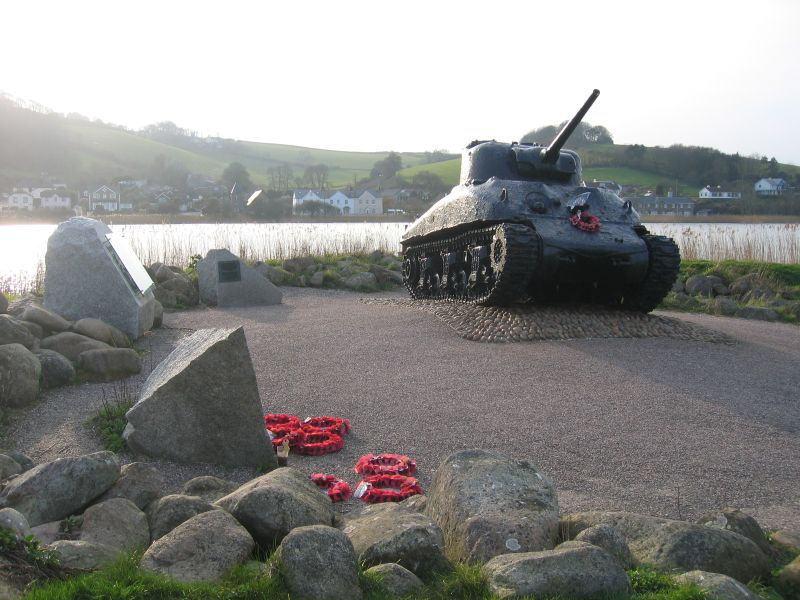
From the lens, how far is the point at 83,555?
3.69 m

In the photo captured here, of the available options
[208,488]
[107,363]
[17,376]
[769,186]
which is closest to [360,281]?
[107,363]

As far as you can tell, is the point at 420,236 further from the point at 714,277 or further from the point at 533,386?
the point at 533,386

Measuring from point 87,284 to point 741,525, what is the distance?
883cm

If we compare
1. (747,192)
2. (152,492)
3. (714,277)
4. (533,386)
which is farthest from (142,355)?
(747,192)

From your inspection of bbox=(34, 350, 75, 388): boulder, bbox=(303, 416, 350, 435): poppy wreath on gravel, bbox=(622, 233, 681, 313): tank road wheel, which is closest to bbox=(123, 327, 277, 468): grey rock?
bbox=(303, 416, 350, 435): poppy wreath on gravel

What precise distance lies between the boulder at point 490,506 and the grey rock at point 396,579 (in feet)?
1.48

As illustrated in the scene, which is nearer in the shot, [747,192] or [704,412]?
[704,412]

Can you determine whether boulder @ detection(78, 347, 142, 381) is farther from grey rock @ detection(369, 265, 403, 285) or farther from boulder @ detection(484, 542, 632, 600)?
grey rock @ detection(369, 265, 403, 285)

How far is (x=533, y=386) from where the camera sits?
8438 mm

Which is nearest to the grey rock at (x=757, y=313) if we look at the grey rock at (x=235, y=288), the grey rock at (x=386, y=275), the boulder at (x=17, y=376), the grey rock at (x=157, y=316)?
the grey rock at (x=386, y=275)

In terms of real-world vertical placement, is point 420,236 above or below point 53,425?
above

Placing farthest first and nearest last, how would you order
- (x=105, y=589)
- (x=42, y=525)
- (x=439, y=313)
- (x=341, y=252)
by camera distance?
(x=341, y=252) < (x=439, y=313) < (x=42, y=525) < (x=105, y=589)

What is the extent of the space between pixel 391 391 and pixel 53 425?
308 cm

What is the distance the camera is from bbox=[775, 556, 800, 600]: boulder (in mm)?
3896
